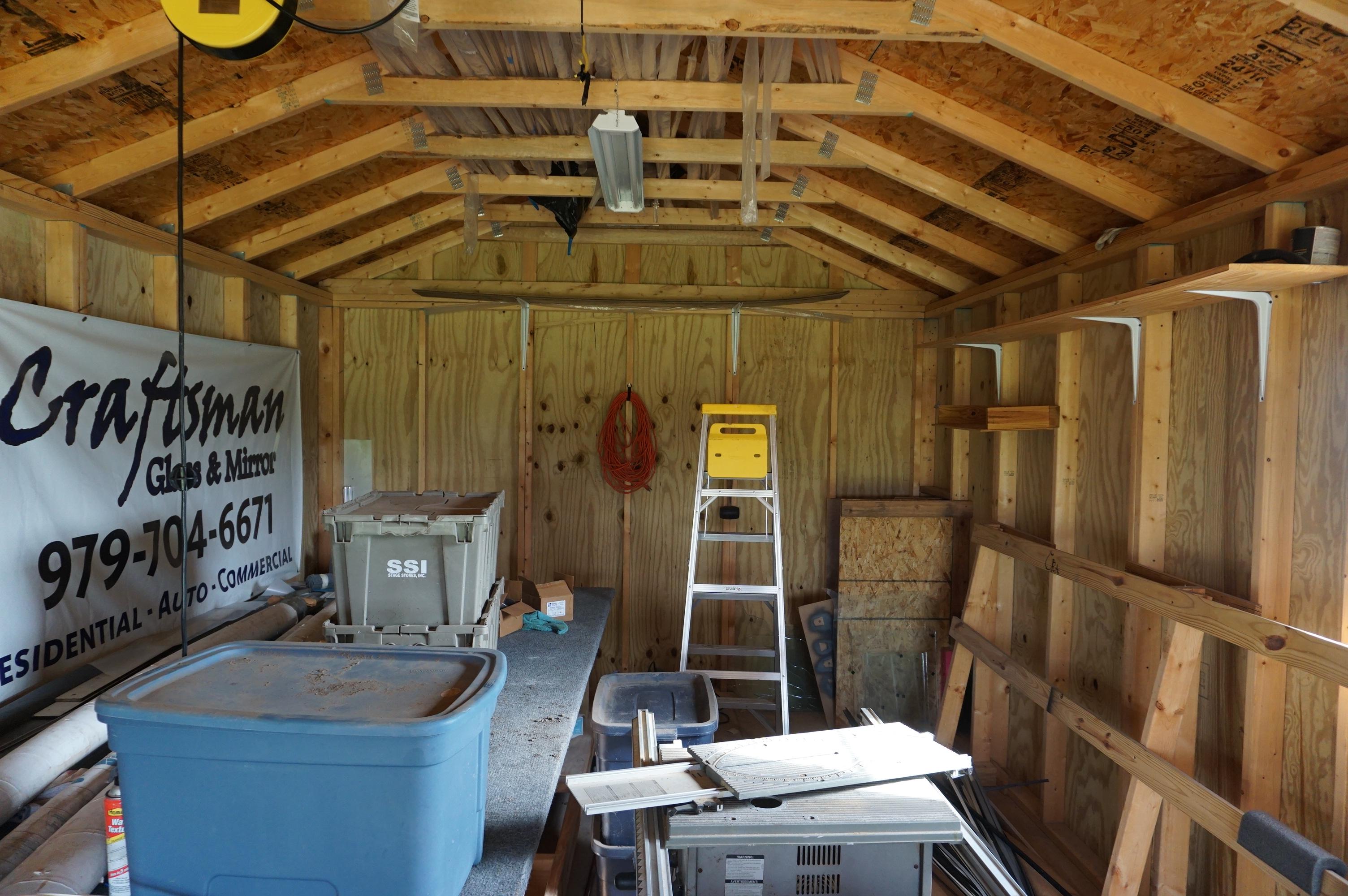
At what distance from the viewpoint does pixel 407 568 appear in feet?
8.09

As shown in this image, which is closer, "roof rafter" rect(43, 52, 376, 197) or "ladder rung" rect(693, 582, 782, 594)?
"roof rafter" rect(43, 52, 376, 197)

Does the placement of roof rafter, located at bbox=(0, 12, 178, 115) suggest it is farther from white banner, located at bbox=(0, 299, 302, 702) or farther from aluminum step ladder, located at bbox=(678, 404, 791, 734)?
aluminum step ladder, located at bbox=(678, 404, 791, 734)

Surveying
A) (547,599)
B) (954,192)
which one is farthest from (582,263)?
(954,192)

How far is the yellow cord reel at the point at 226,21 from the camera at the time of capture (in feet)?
4.41

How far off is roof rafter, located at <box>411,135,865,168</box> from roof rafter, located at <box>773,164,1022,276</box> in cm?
40

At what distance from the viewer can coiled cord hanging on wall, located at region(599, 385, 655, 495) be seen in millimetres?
4422

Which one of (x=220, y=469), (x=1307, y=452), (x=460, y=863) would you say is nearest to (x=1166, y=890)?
(x=1307, y=452)

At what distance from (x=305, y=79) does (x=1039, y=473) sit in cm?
328

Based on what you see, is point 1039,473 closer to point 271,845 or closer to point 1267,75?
point 1267,75

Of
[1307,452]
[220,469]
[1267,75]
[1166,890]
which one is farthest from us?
[220,469]

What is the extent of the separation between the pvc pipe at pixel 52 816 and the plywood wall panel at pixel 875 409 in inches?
144

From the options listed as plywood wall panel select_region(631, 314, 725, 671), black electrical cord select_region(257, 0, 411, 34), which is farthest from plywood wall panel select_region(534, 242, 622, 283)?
black electrical cord select_region(257, 0, 411, 34)

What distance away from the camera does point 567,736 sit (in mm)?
2330

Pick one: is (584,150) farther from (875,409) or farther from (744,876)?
(744,876)
